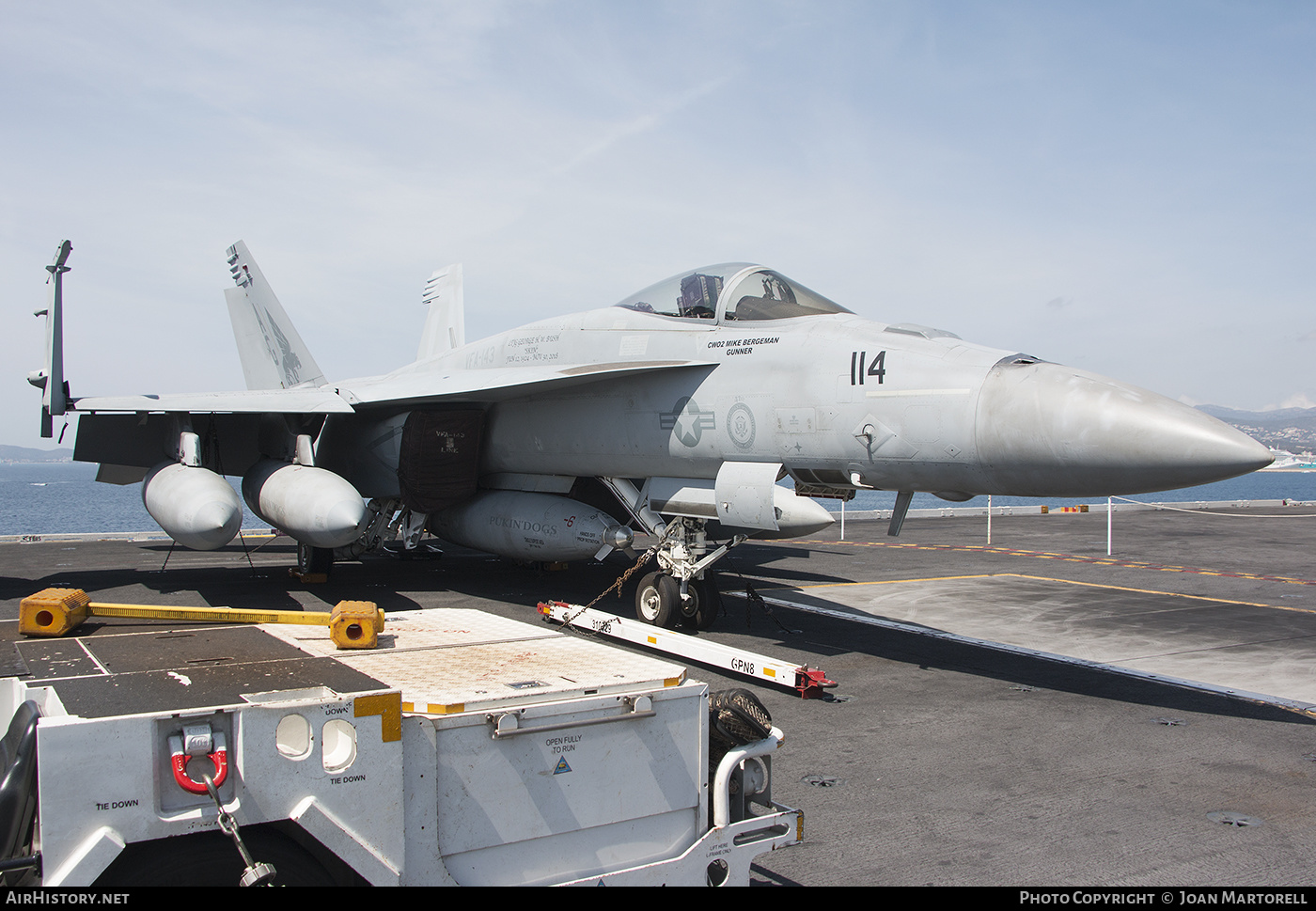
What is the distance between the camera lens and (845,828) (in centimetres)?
450

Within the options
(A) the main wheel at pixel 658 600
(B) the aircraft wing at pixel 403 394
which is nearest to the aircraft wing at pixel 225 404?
(B) the aircraft wing at pixel 403 394

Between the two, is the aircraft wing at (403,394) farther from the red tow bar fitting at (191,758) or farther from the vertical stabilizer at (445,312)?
the red tow bar fitting at (191,758)

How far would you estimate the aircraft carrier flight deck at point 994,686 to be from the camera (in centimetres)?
429

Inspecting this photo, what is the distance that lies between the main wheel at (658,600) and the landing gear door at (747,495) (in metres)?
1.10

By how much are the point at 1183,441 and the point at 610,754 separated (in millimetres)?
4625

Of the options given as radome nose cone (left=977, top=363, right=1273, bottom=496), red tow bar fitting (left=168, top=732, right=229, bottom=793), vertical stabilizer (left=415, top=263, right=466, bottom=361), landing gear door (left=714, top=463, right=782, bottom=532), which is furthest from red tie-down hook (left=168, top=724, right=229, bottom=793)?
vertical stabilizer (left=415, top=263, right=466, bottom=361)

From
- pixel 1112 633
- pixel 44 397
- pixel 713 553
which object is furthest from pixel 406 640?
pixel 44 397

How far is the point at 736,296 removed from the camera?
359 inches

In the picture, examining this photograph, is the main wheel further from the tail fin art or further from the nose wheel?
the tail fin art

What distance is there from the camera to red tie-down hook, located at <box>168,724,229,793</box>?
2547 millimetres

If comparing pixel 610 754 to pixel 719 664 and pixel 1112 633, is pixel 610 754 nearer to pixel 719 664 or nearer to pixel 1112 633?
pixel 719 664

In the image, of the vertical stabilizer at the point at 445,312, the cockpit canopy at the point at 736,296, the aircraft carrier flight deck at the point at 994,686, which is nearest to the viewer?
the aircraft carrier flight deck at the point at 994,686

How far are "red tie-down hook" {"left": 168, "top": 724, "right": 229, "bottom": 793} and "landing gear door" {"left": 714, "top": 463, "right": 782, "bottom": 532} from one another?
603 centimetres

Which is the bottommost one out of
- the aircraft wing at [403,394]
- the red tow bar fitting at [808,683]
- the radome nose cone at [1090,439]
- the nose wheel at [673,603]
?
the red tow bar fitting at [808,683]
